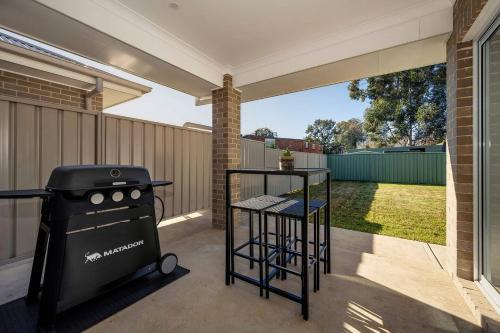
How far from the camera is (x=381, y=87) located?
42.6ft

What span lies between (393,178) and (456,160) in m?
10.6

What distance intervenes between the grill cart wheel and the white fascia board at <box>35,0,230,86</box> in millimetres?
2292

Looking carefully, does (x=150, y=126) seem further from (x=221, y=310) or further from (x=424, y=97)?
(x=424, y=97)

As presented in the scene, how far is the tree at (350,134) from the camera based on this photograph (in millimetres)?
29750

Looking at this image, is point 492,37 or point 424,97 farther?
point 424,97

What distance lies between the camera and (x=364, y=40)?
2.56 m

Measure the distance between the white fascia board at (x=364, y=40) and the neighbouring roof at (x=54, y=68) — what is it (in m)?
2.34

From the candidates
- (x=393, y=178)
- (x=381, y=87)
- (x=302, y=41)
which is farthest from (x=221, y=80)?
(x=381, y=87)

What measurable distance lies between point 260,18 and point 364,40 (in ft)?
4.12

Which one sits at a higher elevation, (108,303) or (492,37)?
(492,37)

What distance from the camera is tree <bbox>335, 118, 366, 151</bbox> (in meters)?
29.8

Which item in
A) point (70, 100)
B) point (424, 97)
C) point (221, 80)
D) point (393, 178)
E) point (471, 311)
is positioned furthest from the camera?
point (424, 97)

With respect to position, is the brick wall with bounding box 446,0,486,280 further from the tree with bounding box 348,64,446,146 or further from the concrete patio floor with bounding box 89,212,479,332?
the tree with bounding box 348,64,446,146

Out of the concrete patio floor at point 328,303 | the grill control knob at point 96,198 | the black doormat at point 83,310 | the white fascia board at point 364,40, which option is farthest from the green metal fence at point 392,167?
the grill control knob at point 96,198
